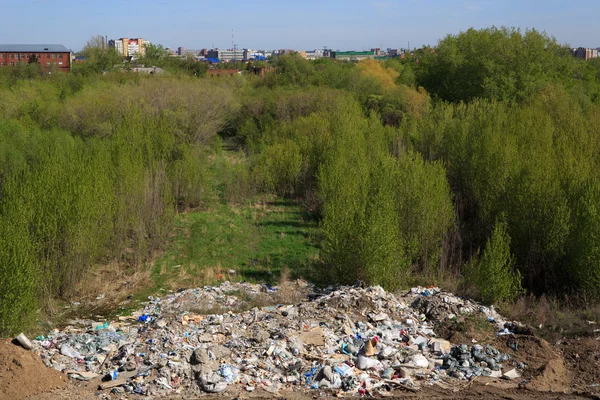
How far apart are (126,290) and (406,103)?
83.1 feet

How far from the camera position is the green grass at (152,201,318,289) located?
19172mm

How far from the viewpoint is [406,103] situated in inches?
1507

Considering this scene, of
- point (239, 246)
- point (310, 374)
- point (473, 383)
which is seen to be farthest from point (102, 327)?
point (473, 383)

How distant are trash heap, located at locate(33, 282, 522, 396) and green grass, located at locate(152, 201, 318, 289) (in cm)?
410

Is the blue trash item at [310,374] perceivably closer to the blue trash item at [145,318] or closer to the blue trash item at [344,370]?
the blue trash item at [344,370]

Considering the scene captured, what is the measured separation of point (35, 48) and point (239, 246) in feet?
244

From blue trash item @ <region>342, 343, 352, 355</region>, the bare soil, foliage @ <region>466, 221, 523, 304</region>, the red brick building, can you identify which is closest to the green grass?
foliage @ <region>466, 221, 523, 304</region>

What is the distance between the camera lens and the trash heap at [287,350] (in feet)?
37.8

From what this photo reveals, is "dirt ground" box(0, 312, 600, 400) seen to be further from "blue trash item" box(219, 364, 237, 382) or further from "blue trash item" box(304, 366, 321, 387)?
"blue trash item" box(304, 366, 321, 387)

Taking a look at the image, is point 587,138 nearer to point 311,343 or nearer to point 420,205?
point 420,205

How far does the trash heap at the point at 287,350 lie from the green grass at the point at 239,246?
410 cm

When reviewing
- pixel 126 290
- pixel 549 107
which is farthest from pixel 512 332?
pixel 549 107

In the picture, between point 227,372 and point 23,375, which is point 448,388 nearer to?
point 227,372

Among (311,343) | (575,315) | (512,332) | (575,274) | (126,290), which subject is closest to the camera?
(311,343)
